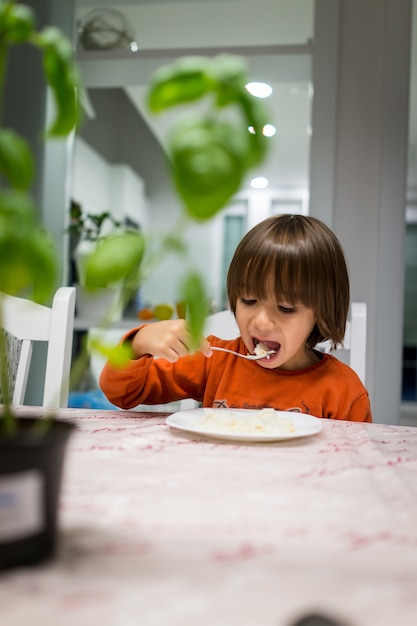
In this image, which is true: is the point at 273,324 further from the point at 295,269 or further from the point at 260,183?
the point at 260,183

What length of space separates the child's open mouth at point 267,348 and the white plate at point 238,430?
0.71 feet

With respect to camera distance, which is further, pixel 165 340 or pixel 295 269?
pixel 295 269

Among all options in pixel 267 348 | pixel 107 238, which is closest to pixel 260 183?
pixel 267 348

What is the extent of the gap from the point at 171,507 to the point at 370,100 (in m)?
1.90

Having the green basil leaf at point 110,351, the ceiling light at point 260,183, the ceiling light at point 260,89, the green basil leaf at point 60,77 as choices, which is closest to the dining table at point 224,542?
the green basil leaf at point 110,351

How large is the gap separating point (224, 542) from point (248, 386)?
2.54 feet

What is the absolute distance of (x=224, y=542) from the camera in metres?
0.37

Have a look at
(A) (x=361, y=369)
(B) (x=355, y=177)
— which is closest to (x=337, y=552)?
(A) (x=361, y=369)

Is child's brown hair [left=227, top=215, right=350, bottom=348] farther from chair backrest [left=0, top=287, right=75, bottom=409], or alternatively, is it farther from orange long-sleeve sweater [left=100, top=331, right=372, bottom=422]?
chair backrest [left=0, top=287, right=75, bottom=409]

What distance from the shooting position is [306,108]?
3.73 m

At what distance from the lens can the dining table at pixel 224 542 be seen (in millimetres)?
287

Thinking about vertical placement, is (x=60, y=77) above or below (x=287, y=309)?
A: above

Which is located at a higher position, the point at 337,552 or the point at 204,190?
the point at 204,190

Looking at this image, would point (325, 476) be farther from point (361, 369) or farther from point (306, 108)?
point (306, 108)
